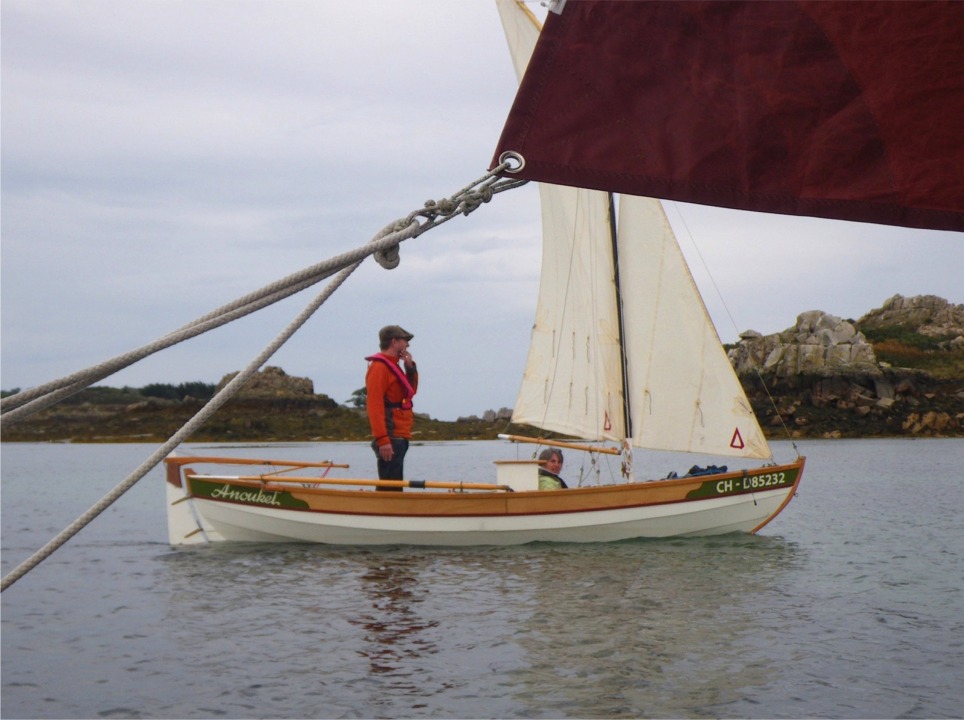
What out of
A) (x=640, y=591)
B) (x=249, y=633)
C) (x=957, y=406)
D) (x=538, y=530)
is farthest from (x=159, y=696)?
(x=957, y=406)

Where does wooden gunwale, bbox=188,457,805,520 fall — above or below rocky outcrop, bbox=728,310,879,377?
below

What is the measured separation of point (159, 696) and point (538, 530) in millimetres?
10635

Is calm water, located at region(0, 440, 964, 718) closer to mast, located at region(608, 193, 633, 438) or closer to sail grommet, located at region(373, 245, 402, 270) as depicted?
mast, located at region(608, 193, 633, 438)

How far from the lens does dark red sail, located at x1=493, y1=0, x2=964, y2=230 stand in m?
3.26

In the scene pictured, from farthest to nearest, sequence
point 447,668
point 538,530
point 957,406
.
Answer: point 957,406
point 538,530
point 447,668

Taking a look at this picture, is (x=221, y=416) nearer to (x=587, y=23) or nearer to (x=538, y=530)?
(x=538, y=530)

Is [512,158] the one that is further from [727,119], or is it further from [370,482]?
[370,482]

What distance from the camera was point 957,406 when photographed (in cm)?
9569

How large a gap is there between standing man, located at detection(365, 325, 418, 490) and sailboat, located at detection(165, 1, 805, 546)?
88 centimetres

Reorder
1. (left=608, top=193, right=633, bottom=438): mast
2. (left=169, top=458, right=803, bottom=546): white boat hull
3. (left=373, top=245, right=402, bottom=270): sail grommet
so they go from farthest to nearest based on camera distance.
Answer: (left=608, top=193, right=633, bottom=438): mast, (left=169, top=458, right=803, bottom=546): white boat hull, (left=373, top=245, right=402, bottom=270): sail grommet

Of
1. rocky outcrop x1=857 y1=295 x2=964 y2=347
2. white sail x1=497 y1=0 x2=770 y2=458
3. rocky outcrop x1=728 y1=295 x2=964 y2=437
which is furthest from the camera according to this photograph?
rocky outcrop x1=857 y1=295 x2=964 y2=347

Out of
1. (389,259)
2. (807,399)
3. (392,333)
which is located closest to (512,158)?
(389,259)

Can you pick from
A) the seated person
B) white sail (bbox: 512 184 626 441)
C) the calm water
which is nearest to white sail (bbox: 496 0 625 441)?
white sail (bbox: 512 184 626 441)

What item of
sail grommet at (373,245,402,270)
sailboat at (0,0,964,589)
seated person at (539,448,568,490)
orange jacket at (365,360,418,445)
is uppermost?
sailboat at (0,0,964,589)
